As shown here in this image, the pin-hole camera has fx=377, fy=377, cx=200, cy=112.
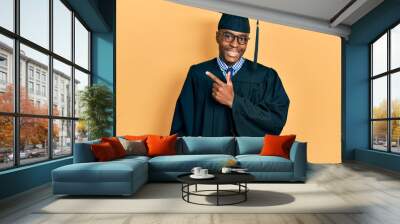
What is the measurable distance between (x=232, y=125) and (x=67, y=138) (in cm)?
308

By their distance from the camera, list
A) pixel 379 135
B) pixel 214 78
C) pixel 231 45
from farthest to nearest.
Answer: pixel 379 135 → pixel 231 45 → pixel 214 78

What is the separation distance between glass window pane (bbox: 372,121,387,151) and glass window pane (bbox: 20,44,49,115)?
6.51 metres

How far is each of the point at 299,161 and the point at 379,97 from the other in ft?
12.1

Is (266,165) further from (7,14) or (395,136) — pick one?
(7,14)

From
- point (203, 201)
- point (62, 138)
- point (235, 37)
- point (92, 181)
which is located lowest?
point (203, 201)

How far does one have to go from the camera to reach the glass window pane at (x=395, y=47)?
7.31m

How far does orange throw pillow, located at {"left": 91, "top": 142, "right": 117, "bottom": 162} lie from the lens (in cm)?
512

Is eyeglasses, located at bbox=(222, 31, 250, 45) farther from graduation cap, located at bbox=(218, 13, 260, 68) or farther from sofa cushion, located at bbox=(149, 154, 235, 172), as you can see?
sofa cushion, located at bbox=(149, 154, 235, 172)

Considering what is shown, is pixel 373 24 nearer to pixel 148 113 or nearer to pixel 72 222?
pixel 148 113

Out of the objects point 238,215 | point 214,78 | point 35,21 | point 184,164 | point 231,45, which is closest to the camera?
point 238,215

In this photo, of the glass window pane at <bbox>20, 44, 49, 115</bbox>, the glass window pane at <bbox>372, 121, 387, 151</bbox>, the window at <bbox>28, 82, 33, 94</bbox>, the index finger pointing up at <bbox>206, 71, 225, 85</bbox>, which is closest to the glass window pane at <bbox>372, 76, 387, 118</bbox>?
the glass window pane at <bbox>372, 121, 387, 151</bbox>

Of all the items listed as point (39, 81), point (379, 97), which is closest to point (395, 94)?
point (379, 97)

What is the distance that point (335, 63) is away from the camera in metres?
8.05

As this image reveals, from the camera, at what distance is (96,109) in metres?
7.12
